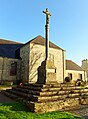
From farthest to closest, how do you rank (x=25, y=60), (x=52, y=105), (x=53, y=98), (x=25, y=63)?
(x=25, y=60) < (x=25, y=63) < (x=53, y=98) < (x=52, y=105)

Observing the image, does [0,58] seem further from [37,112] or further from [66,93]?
[37,112]

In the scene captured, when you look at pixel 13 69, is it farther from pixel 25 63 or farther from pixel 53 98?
pixel 53 98

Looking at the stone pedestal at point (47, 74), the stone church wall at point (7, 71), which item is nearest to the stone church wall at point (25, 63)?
the stone church wall at point (7, 71)

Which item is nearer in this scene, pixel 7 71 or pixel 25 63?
pixel 7 71

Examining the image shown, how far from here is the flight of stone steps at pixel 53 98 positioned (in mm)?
8688

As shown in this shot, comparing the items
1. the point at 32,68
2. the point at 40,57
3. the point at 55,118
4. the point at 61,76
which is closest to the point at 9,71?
the point at 32,68

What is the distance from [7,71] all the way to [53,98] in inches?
624

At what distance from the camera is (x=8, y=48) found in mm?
27328

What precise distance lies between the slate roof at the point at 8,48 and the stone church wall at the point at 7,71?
117 cm

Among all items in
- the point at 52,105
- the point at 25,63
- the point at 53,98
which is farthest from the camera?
the point at 25,63

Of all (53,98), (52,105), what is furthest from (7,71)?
(52,105)

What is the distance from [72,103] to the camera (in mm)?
10320

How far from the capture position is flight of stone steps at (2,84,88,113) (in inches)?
342

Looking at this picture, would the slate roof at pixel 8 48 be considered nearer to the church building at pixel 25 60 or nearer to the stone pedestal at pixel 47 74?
the church building at pixel 25 60
